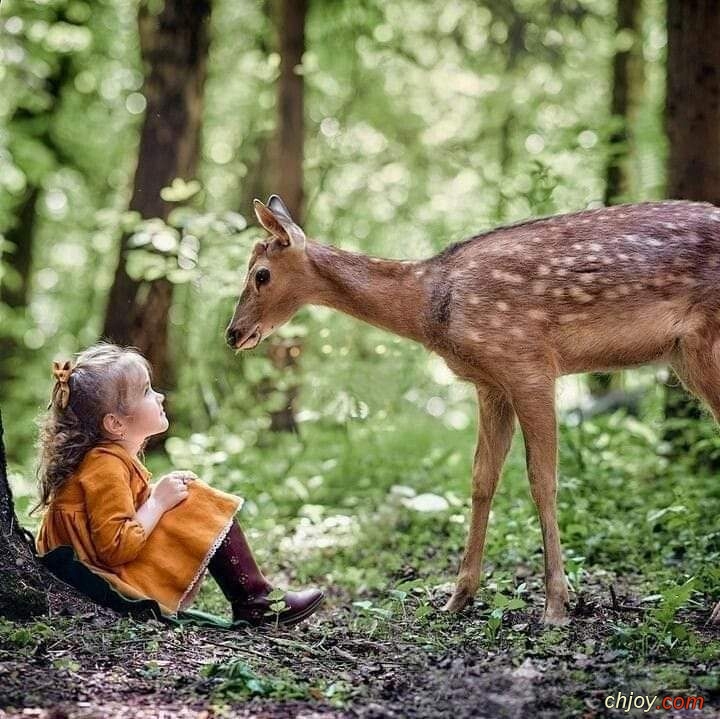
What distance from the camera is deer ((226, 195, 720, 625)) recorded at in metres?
5.41

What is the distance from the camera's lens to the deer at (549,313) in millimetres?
5414

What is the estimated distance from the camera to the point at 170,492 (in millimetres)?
4883

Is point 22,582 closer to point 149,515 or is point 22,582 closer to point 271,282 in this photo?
point 149,515

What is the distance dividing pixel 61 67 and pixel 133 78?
1.46 meters

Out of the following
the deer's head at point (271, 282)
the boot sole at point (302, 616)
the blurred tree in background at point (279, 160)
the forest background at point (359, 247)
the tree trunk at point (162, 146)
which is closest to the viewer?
the boot sole at point (302, 616)

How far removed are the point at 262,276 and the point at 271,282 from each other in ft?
0.22

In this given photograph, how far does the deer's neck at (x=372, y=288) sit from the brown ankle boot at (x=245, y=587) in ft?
5.12

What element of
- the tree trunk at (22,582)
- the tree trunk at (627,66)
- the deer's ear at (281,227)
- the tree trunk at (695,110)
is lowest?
the tree trunk at (22,582)

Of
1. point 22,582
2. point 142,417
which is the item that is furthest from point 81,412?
point 22,582

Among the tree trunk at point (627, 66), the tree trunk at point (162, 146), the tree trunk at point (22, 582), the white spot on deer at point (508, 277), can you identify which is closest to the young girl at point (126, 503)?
the tree trunk at point (22, 582)

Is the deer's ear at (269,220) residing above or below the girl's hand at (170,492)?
above

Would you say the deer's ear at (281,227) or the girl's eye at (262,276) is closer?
the deer's ear at (281,227)

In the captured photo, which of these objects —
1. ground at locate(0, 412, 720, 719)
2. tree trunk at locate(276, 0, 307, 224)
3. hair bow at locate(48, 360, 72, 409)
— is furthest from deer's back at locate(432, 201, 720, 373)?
tree trunk at locate(276, 0, 307, 224)

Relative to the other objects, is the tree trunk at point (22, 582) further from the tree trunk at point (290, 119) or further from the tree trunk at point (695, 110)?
the tree trunk at point (290, 119)
